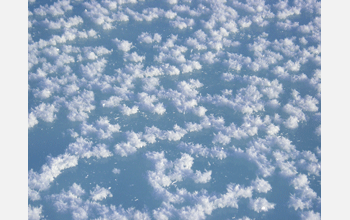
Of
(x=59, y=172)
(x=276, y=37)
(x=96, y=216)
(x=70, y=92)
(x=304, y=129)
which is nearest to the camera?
(x=96, y=216)

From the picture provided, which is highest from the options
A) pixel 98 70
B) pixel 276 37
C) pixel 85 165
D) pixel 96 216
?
pixel 276 37

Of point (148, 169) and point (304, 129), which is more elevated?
point (304, 129)

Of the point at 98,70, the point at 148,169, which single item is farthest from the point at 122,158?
the point at 98,70

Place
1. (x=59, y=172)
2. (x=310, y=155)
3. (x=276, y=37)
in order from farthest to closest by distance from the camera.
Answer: (x=276, y=37)
(x=310, y=155)
(x=59, y=172)

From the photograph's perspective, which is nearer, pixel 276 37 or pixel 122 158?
pixel 122 158

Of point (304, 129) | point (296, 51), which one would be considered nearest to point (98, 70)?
point (304, 129)

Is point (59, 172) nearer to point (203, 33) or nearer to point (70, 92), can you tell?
point (70, 92)

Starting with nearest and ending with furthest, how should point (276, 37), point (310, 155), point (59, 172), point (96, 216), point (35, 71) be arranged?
point (96, 216) < point (59, 172) < point (310, 155) < point (35, 71) < point (276, 37)

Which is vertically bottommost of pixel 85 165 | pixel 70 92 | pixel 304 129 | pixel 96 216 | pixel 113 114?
pixel 96 216

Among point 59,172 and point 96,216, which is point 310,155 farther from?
point 59,172
